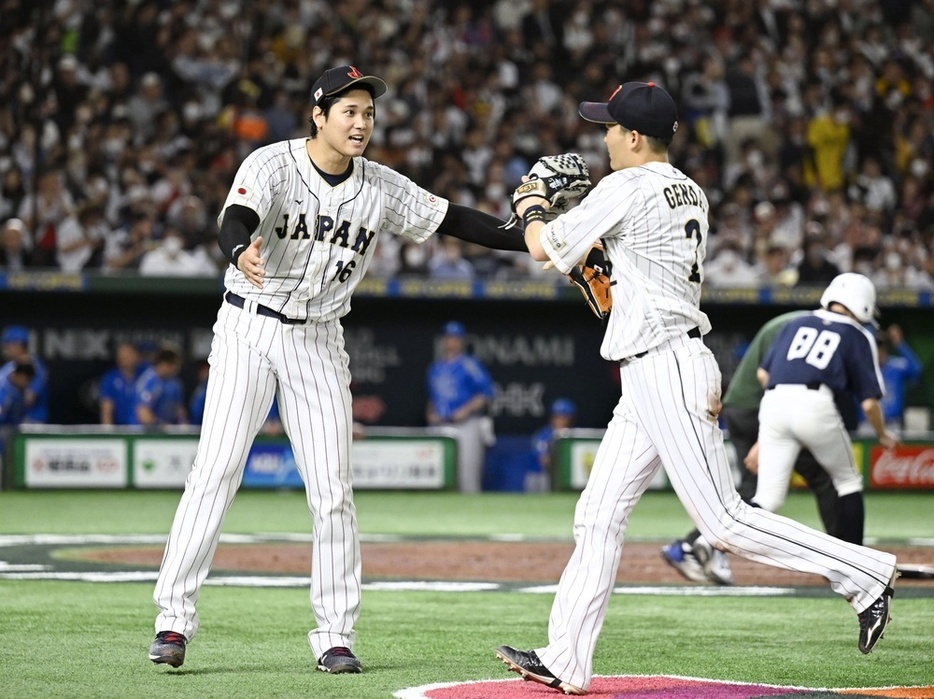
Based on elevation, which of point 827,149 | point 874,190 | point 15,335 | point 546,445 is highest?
point 827,149

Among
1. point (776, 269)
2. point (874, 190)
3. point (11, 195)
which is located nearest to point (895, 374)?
point (776, 269)

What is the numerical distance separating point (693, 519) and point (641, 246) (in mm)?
880

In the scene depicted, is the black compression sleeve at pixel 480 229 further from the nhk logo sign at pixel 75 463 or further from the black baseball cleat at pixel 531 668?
the nhk logo sign at pixel 75 463

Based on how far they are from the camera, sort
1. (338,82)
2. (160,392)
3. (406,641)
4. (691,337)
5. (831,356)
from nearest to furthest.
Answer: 1. (691,337)
2. (338,82)
3. (406,641)
4. (831,356)
5. (160,392)

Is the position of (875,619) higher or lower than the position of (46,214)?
lower

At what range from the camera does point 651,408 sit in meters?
4.83

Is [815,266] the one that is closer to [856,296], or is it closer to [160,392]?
[160,392]

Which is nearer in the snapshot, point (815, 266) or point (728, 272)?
point (728, 272)

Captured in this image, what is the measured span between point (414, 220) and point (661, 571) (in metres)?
4.25

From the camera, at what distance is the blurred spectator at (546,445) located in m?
16.9

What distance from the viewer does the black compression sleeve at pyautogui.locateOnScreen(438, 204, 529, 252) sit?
5633 millimetres

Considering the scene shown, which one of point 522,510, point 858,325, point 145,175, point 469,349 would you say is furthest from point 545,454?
point 858,325

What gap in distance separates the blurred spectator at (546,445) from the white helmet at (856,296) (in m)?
8.38

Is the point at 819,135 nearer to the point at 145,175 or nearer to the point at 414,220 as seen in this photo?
the point at 145,175
